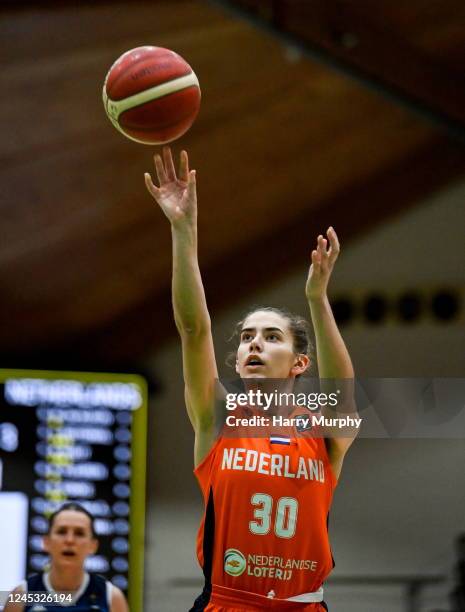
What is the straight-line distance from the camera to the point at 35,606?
12.4 feet

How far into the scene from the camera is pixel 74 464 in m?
4.73

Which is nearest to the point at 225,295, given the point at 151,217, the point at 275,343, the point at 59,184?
the point at 151,217

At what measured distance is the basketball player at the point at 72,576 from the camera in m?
3.88

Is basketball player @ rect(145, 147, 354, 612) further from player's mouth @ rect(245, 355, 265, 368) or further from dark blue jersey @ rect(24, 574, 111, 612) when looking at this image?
dark blue jersey @ rect(24, 574, 111, 612)

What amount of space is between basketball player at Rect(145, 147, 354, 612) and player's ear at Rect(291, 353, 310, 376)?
0.08m

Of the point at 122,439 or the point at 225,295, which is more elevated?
the point at 225,295

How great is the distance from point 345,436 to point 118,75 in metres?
1.28

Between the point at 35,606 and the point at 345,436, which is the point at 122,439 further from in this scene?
the point at 345,436

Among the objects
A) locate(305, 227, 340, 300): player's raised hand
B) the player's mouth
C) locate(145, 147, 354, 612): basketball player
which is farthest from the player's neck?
locate(305, 227, 340, 300): player's raised hand

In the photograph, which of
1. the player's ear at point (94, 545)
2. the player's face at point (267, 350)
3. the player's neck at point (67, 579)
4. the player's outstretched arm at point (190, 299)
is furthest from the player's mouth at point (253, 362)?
the player's ear at point (94, 545)

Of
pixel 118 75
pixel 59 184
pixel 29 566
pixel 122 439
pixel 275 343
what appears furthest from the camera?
pixel 59 184

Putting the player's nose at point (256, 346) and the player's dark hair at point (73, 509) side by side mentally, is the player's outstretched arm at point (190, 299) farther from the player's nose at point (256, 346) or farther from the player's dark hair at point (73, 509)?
the player's dark hair at point (73, 509)

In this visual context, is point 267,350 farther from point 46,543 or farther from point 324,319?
point 46,543

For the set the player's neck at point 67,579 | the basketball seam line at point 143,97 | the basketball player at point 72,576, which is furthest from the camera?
the player's neck at point 67,579
